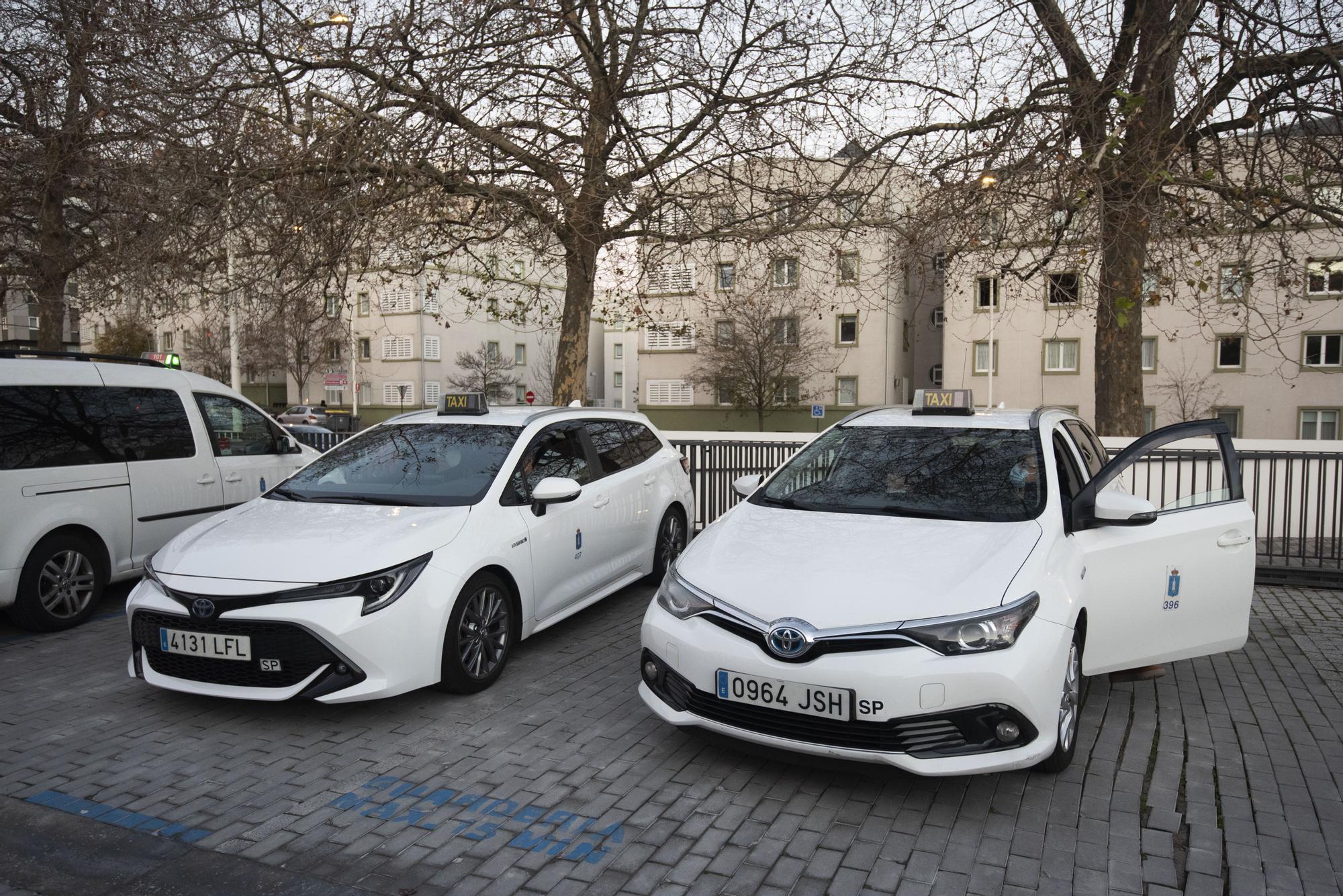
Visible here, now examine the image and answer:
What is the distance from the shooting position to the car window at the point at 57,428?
20.8ft

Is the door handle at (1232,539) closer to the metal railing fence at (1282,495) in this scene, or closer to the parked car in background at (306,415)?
the metal railing fence at (1282,495)

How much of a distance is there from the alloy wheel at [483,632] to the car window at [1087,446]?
3.55 m

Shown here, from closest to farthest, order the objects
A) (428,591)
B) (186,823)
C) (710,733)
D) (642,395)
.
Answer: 1. (186,823)
2. (710,733)
3. (428,591)
4. (642,395)

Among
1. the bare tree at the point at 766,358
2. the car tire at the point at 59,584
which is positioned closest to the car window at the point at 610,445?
the car tire at the point at 59,584

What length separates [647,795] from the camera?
4.05 m

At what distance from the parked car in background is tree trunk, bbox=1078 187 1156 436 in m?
39.6

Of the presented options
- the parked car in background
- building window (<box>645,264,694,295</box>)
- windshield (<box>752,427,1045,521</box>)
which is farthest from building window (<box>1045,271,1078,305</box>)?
the parked car in background

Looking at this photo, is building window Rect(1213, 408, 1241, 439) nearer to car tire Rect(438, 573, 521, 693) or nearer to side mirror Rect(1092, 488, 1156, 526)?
side mirror Rect(1092, 488, 1156, 526)

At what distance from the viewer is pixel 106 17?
10.4m

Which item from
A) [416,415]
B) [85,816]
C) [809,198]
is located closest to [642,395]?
[809,198]

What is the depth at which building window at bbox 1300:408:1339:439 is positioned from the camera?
38.8 metres

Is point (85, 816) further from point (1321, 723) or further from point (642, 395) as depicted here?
point (642, 395)

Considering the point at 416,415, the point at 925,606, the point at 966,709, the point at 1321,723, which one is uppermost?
the point at 416,415

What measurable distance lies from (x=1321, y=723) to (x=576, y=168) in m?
8.94
